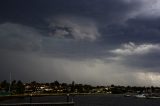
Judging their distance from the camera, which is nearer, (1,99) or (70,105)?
(70,105)

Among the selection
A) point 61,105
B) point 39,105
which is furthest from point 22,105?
point 61,105

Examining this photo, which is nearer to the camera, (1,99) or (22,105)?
(22,105)

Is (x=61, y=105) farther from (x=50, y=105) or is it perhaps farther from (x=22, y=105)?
(x=22, y=105)

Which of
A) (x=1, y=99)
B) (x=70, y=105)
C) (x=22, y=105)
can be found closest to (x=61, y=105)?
(x=70, y=105)

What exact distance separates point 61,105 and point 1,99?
92.2 meters

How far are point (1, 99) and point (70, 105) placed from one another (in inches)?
3660

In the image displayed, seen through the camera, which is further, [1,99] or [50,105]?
[1,99]

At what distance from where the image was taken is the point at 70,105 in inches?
3615

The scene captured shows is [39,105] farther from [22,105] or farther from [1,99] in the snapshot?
[1,99]

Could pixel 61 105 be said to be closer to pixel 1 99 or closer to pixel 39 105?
pixel 39 105

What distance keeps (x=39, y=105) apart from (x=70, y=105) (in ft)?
29.5

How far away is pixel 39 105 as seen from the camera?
289 ft

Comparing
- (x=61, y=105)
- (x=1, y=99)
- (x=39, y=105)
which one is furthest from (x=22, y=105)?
(x=1, y=99)

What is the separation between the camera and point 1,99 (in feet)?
576
